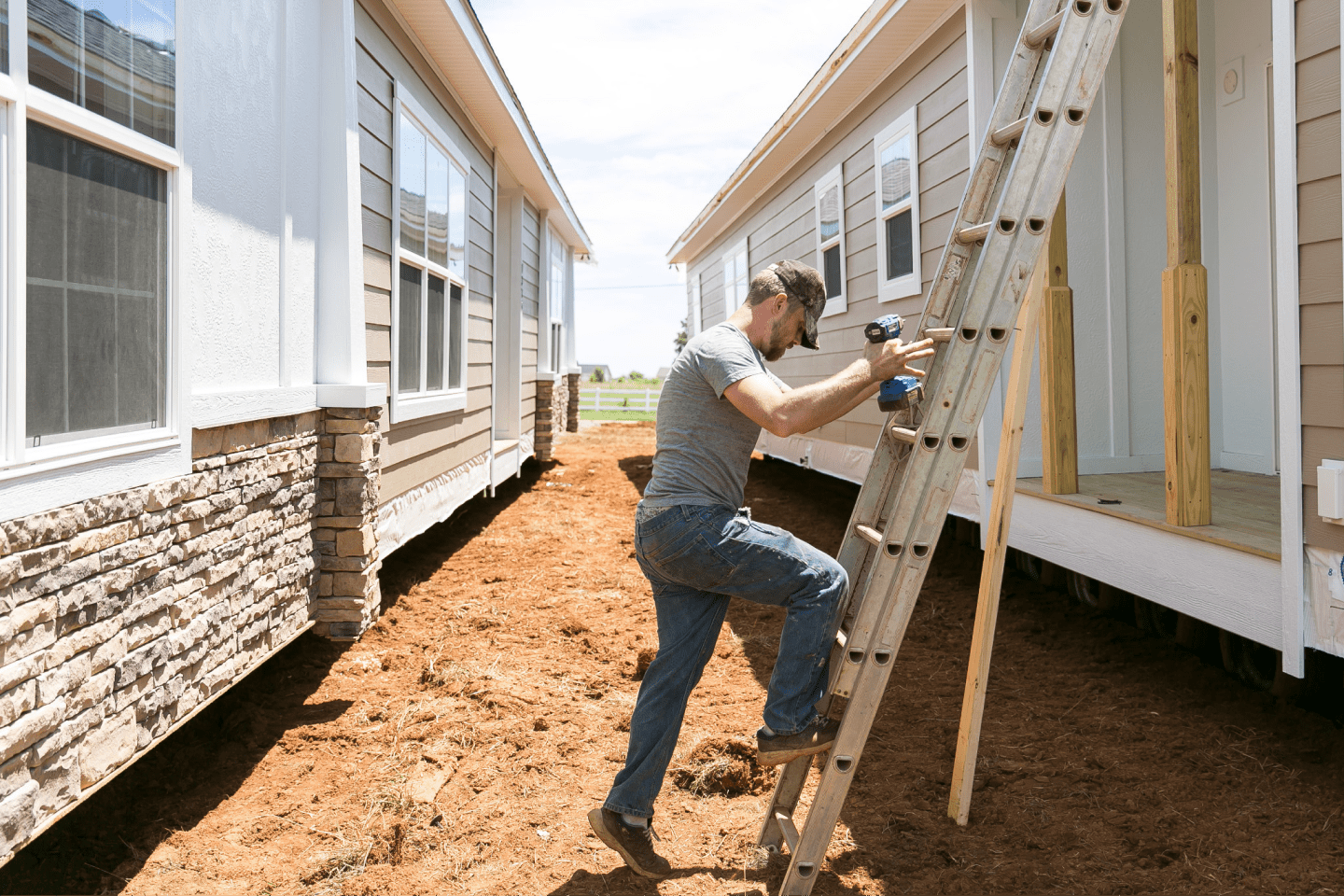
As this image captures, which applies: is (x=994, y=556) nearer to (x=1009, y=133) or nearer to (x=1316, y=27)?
(x=1009, y=133)

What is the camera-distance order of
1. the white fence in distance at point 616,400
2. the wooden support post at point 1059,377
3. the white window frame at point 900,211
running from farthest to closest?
the white fence in distance at point 616,400 → the white window frame at point 900,211 → the wooden support post at point 1059,377

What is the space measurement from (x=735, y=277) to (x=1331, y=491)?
11.1 meters

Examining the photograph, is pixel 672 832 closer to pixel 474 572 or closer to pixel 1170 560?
pixel 1170 560

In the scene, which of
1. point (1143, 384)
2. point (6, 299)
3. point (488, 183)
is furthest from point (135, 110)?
point (488, 183)

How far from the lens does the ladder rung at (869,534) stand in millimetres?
2938

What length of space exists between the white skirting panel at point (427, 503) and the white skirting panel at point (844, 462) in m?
2.48

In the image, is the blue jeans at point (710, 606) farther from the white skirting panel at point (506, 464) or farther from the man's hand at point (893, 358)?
the white skirting panel at point (506, 464)

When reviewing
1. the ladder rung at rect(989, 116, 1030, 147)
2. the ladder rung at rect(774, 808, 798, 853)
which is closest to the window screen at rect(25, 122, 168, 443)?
the ladder rung at rect(774, 808, 798, 853)

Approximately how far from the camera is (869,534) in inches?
119

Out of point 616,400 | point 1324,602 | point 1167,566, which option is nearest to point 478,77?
point 1167,566

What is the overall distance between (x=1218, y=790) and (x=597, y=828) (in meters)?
2.40

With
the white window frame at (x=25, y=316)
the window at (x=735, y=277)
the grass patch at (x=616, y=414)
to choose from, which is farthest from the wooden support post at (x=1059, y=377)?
the grass patch at (x=616, y=414)

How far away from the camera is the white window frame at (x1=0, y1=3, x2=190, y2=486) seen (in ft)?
8.14

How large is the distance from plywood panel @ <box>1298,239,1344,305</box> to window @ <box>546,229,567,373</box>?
12.2m
